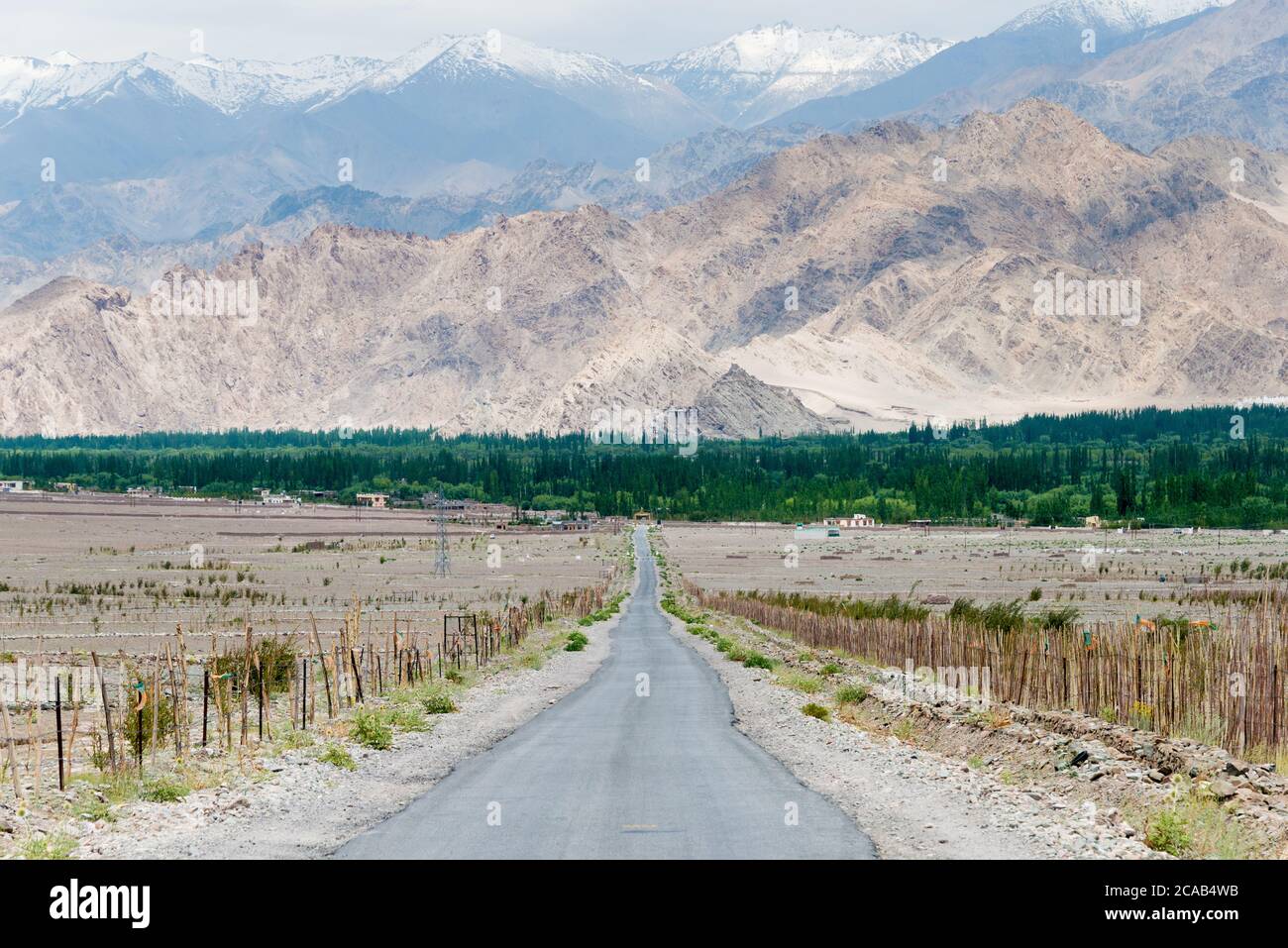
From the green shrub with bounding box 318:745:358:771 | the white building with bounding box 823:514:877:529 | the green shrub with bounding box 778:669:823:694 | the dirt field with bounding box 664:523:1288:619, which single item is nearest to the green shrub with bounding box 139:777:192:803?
the green shrub with bounding box 318:745:358:771

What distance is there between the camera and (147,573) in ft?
295

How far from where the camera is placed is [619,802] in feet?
61.0

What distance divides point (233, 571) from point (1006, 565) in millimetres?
51232

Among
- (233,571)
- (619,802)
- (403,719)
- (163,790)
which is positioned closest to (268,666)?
(403,719)

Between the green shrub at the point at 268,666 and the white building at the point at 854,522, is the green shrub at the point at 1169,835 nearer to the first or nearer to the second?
the green shrub at the point at 268,666

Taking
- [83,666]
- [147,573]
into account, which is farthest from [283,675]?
[147,573]

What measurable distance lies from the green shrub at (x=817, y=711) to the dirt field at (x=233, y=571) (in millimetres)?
15597

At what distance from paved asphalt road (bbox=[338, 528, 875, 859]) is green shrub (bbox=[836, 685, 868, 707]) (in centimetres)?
277

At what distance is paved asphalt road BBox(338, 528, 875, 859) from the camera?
1560 cm

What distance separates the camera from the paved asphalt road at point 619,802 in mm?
15602

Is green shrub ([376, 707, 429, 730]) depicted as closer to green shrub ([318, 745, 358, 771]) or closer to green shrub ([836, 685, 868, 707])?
green shrub ([318, 745, 358, 771])
